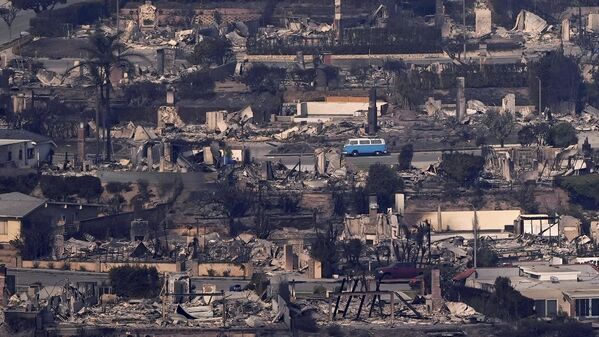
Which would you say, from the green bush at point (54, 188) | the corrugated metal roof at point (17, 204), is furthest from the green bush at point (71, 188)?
the corrugated metal roof at point (17, 204)

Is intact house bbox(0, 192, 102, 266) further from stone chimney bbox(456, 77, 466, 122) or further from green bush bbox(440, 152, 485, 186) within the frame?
stone chimney bbox(456, 77, 466, 122)

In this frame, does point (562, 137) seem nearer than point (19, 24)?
Yes

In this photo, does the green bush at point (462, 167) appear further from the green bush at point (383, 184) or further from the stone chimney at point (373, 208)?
the stone chimney at point (373, 208)

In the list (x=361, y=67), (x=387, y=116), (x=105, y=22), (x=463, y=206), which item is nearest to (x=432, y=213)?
(x=463, y=206)

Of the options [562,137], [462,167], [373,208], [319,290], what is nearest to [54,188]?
[373,208]

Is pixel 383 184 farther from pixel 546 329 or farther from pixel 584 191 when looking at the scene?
pixel 546 329

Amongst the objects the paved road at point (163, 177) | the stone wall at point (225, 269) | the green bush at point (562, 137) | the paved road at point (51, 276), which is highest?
the green bush at point (562, 137)

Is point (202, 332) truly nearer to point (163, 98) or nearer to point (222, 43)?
point (163, 98)
